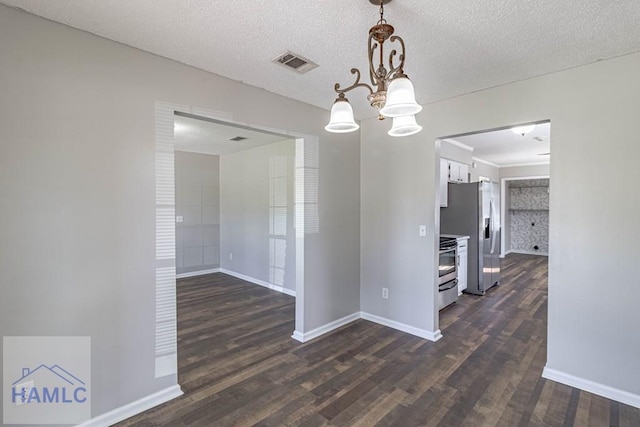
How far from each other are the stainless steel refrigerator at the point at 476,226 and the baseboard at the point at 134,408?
15.0 feet

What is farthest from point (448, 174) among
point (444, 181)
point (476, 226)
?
point (476, 226)

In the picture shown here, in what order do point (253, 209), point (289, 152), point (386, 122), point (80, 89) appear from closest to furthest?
point (80, 89) < point (386, 122) < point (289, 152) < point (253, 209)

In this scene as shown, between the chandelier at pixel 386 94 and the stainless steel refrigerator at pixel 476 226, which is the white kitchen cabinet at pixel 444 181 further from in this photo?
the chandelier at pixel 386 94

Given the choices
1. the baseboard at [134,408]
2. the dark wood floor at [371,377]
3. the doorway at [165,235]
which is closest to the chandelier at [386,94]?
the doorway at [165,235]

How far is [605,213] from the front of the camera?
7.39 feet

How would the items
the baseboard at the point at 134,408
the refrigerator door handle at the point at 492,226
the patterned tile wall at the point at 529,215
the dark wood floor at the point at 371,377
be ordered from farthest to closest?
the patterned tile wall at the point at 529,215 < the refrigerator door handle at the point at 492,226 < the dark wood floor at the point at 371,377 < the baseboard at the point at 134,408

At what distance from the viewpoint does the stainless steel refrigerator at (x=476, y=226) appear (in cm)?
489

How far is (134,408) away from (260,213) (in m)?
3.75

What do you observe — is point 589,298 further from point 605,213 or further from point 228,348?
point 228,348

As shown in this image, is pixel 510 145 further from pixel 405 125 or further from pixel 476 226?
pixel 405 125

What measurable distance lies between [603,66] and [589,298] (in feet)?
5.86

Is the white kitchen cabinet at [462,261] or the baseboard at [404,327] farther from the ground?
the white kitchen cabinet at [462,261]

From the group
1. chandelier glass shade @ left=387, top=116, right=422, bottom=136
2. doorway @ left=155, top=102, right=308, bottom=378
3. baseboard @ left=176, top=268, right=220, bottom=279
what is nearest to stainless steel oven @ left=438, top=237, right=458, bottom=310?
chandelier glass shade @ left=387, top=116, right=422, bottom=136

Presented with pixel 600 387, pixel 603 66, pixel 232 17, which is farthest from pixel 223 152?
pixel 600 387
